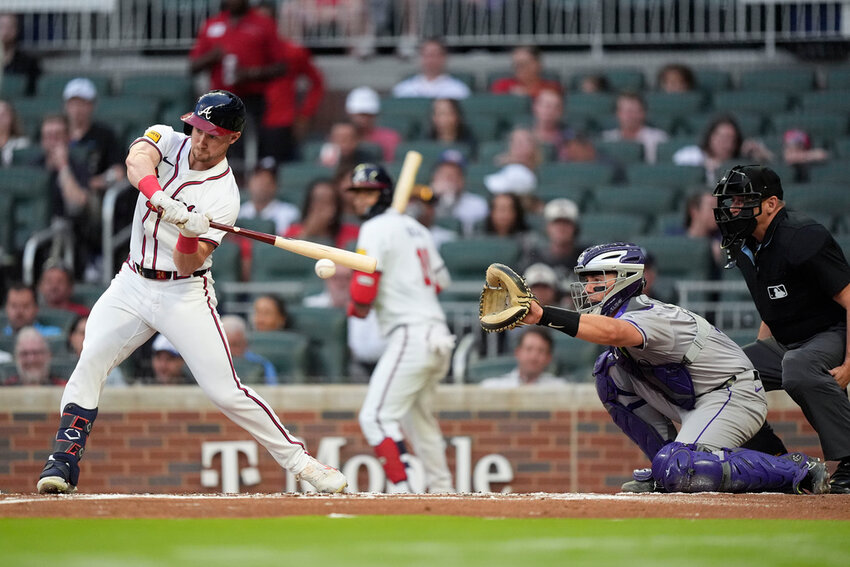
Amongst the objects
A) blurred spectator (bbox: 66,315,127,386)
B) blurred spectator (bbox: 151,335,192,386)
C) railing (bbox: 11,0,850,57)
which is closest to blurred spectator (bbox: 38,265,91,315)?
blurred spectator (bbox: 66,315,127,386)

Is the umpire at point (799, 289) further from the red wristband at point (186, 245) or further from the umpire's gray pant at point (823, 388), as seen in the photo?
the red wristband at point (186, 245)

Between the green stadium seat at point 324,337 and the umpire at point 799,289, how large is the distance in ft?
11.6

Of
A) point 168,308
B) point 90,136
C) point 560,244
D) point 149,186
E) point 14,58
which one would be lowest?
point 168,308

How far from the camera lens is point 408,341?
820cm

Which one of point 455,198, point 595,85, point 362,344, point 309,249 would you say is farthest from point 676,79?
point 309,249

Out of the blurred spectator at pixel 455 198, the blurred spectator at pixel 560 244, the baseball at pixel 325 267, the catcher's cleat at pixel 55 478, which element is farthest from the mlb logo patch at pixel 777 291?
the blurred spectator at pixel 455 198

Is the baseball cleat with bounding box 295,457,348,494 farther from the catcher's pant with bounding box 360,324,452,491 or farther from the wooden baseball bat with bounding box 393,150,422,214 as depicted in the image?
the wooden baseball bat with bounding box 393,150,422,214

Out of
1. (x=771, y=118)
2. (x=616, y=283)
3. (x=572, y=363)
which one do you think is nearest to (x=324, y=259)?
(x=616, y=283)

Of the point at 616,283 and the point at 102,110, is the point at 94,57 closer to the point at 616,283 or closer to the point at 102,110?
the point at 102,110

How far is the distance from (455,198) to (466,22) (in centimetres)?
362

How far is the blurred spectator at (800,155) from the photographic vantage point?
11055 mm

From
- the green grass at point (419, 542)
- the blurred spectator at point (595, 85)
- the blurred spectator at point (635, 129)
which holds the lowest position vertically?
the green grass at point (419, 542)

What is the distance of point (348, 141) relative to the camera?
11.2 metres

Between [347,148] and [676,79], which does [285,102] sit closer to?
[347,148]
